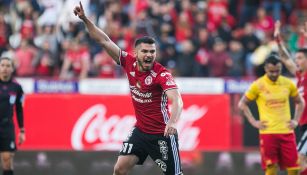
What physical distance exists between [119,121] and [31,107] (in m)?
1.86

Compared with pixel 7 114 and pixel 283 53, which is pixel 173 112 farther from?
pixel 7 114

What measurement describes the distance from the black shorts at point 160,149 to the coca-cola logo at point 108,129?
246 inches

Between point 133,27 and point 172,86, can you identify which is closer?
point 172,86

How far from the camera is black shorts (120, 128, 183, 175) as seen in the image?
12.1 meters

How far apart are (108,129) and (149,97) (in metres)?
6.69

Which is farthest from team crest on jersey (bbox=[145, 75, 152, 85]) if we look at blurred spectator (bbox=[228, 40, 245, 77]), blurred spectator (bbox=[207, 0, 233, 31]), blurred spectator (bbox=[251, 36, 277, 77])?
blurred spectator (bbox=[207, 0, 233, 31])

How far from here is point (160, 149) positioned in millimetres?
12141

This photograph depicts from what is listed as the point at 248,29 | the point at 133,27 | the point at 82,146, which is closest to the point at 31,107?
the point at 82,146

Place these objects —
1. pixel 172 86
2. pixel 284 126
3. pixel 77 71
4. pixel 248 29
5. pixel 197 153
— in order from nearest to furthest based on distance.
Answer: pixel 172 86
pixel 284 126
pixel 197 153
pixel 77 71
pixel 248 29

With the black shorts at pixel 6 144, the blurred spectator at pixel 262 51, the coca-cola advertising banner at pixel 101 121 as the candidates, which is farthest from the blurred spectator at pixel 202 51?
the black shorts at pixel 6 144

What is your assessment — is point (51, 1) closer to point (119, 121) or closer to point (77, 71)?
point (77, 71)

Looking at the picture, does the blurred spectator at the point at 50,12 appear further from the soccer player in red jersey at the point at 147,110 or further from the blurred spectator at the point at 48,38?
the soccer player in red jersey at the point at 147,110

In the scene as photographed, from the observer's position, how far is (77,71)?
22047mm

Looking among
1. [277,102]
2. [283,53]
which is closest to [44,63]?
[283,53]
